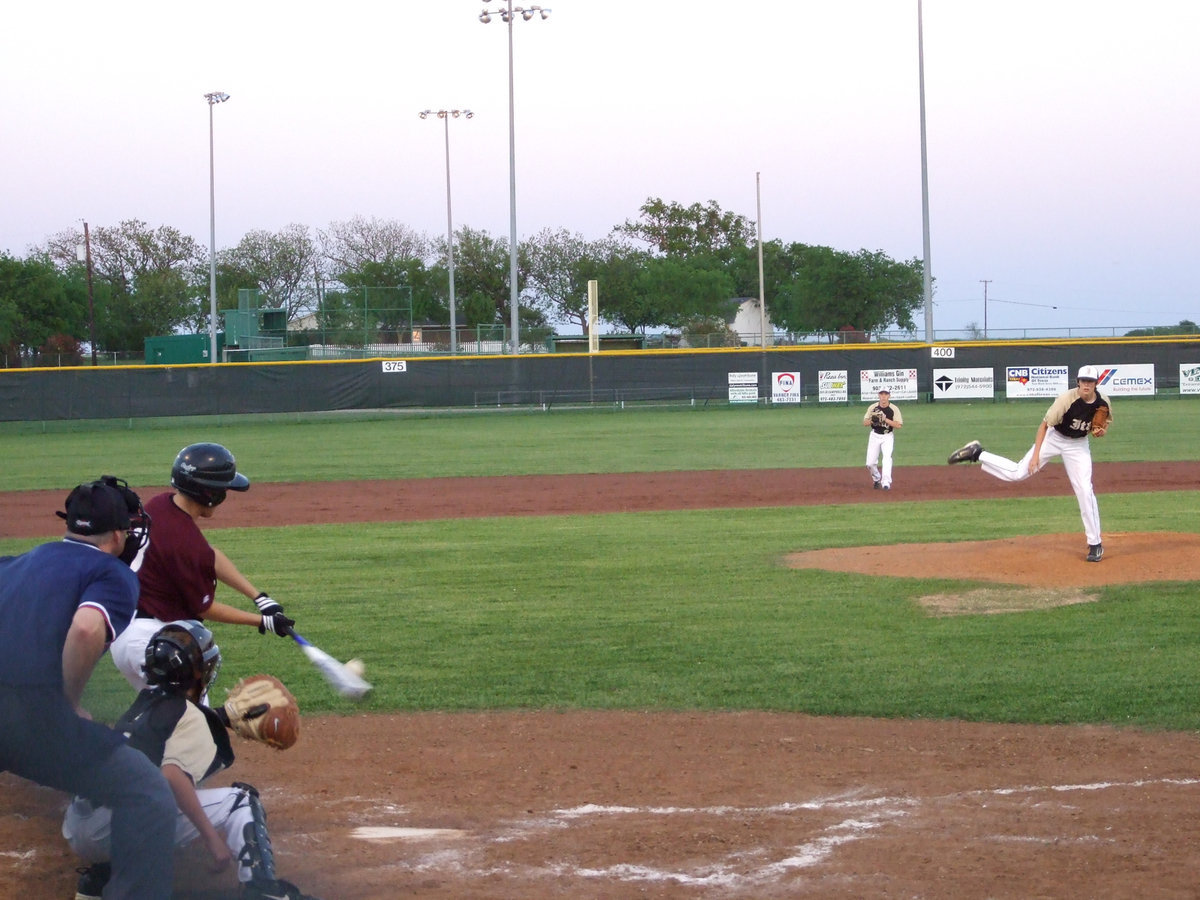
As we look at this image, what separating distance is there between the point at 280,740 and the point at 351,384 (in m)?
39.7

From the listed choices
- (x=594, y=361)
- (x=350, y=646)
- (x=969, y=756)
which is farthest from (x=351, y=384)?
(x=969, y=756)

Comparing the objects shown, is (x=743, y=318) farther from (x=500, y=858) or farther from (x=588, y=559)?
(x=500, y=858)

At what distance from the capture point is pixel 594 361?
4519 cm

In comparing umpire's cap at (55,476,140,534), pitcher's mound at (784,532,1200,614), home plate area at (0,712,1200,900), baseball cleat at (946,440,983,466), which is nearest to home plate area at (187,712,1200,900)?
home plate area at (0,712,1200,900)

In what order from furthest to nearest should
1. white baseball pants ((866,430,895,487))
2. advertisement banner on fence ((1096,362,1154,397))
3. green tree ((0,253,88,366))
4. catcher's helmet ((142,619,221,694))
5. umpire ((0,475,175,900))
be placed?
green tree ((0,253,88,366))
advertisement banner on fence ((1096,362,1154,397))
white baseball pants ((866,430,895,487))
catcher's helmet ((142,619,221,694))
umpire ((0,475,175,900))

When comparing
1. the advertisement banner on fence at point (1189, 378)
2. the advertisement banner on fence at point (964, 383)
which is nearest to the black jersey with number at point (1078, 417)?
the advertisement banner on fence at point (964, 383)

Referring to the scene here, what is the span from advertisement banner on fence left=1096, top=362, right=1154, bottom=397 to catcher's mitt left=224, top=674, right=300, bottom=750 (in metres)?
44.4

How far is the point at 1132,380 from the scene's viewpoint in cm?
4484

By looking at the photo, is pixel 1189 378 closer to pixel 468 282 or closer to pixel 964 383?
pixel 964 383

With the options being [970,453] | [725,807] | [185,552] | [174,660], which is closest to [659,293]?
[970,453]

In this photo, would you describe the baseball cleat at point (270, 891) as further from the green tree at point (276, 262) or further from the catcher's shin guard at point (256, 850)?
the green tree at point (276, 262)

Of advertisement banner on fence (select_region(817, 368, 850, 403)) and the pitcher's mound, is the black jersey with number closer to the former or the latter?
the pitcher's mound

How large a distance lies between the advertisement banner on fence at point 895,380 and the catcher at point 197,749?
41.8 meters

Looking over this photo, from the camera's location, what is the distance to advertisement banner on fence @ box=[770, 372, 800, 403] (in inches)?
1797
